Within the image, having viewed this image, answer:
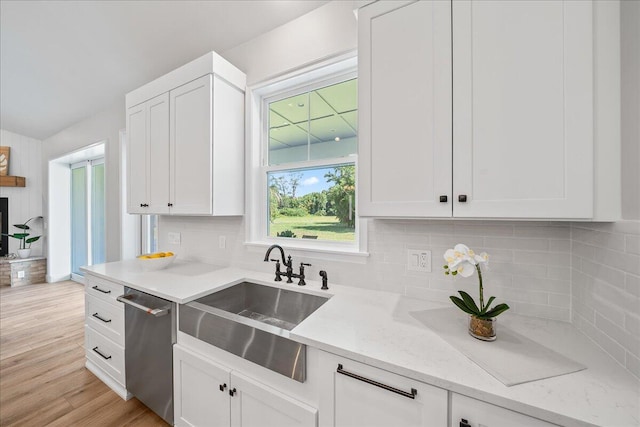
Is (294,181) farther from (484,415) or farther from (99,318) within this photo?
(99,318)

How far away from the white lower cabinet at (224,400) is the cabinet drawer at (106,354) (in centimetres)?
68

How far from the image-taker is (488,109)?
0.98m

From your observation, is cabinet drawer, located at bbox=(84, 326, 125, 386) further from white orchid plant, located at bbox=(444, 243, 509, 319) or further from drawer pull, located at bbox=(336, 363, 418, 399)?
white orchid plant, located at bbox=(444, 243, 509, 319)

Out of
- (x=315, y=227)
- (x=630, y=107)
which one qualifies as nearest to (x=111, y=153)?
(x=315, y=227)

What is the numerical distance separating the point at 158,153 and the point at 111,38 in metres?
1.18

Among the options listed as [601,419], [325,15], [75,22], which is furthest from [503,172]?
[75,22]

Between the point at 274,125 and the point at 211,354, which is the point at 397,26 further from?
the point at 211,354

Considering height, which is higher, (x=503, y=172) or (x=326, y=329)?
(x=503, y=172)

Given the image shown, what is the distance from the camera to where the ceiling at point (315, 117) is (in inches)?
70.8

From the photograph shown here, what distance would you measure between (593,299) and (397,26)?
53.7 inches

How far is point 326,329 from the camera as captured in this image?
3.47 feet

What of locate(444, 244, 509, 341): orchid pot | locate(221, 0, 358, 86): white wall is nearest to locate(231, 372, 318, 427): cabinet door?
locate(444, 244, 509, 341): orchid pot

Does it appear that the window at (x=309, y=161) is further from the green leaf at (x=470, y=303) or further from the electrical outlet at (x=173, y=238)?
the electrical outlet at (x=173, y=238)

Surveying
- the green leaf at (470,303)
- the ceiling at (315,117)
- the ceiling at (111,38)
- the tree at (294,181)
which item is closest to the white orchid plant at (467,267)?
the green leaf at (470,303)
